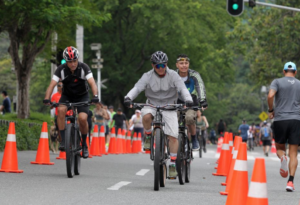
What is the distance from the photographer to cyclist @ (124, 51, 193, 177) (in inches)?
378

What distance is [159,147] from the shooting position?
9.17 meters

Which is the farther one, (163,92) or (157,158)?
(163,92)

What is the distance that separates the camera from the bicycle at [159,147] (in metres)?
9.05

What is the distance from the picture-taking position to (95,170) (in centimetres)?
1276

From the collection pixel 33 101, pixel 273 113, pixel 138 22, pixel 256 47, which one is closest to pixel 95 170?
pixel 273 113

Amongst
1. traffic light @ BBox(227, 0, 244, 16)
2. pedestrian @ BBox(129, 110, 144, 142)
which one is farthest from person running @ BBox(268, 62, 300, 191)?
pedestrian @ BBox(129, 110, 144, 142)

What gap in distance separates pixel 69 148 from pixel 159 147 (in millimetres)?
1903

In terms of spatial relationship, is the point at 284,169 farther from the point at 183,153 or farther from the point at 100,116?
the point at 100,116

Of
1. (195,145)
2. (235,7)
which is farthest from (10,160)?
(235,7)

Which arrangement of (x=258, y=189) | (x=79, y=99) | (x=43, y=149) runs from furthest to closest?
1. (x=43, y=149)
2. (x=79, y=99)
3. (x=258, y=189)

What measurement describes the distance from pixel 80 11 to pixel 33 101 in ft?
153

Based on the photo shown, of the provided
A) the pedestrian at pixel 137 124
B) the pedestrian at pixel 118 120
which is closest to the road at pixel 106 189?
the pedestrian at pixel 118 120

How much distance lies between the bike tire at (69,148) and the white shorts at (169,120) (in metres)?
1.51

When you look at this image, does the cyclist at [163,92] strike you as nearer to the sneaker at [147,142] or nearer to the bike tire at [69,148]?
the sneaker at [147,142]
